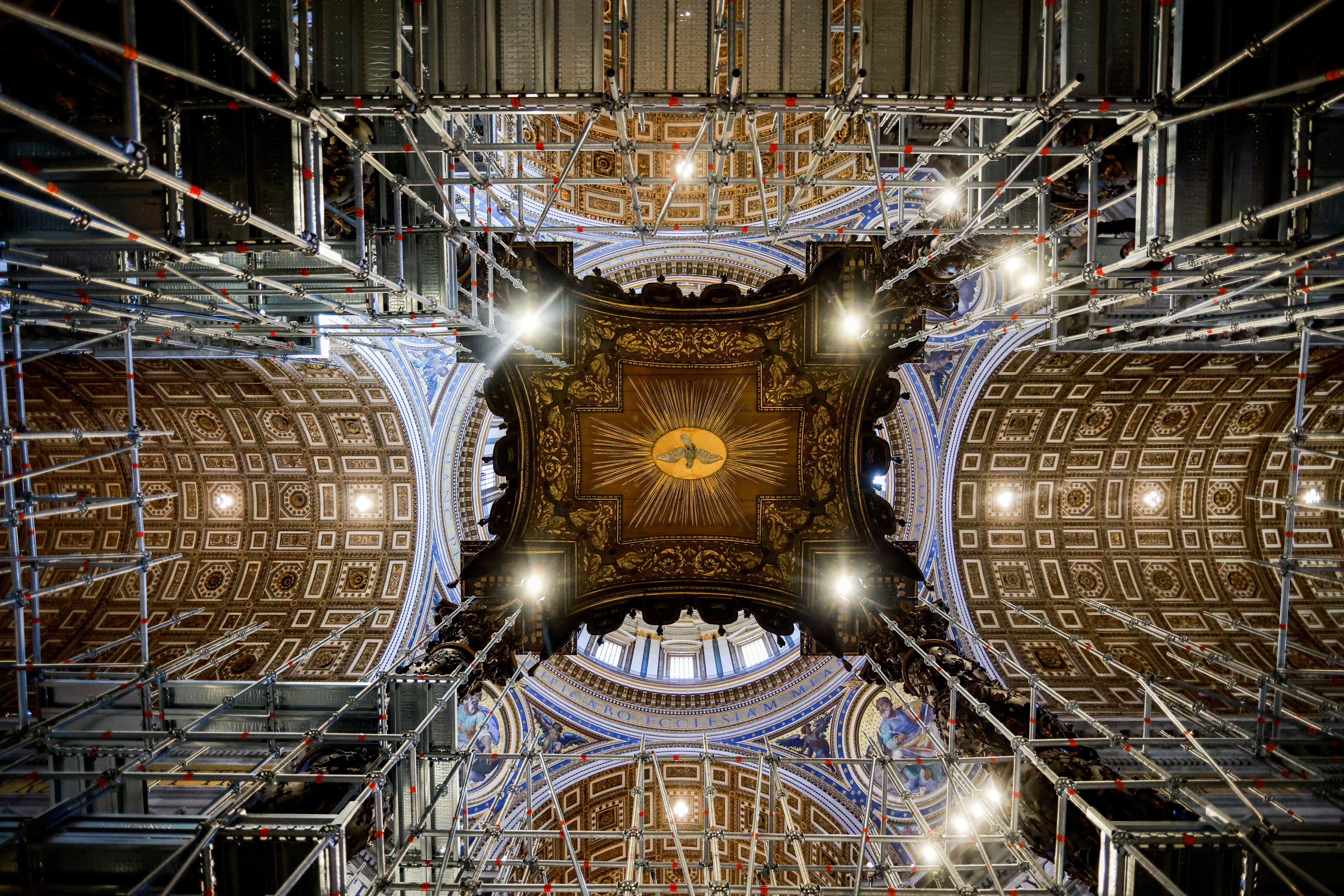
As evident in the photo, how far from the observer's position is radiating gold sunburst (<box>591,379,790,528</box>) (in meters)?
11.5

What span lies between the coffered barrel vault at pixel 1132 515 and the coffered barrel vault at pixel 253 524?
16.1 m

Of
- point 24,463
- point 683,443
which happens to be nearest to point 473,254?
point 683,443

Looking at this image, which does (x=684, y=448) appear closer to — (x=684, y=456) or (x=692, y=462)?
(x=684, y=456)

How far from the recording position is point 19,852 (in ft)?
20.8

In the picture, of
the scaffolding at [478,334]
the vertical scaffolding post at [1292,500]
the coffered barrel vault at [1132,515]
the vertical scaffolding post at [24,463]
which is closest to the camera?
the scaffolding at [478,334]

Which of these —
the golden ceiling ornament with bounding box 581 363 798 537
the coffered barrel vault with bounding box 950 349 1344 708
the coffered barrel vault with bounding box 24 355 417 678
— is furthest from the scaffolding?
the coffered barrel vault with bounding box 24 355 417 678

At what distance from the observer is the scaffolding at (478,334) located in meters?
6.17

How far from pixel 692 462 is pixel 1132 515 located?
13772 millimetres

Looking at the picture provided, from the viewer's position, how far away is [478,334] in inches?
412

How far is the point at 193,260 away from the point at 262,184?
42.3 inches

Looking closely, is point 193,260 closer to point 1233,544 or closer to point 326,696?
point 326,696

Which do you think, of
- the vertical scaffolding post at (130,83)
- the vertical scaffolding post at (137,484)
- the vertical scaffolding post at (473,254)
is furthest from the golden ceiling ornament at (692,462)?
the vertical scaffolding post at (130,83)

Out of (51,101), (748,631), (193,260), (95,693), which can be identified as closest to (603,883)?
(748,631)

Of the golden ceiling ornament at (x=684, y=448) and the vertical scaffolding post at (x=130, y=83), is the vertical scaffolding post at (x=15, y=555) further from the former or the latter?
the golden ceiling ornament at (x=684, y=448)
